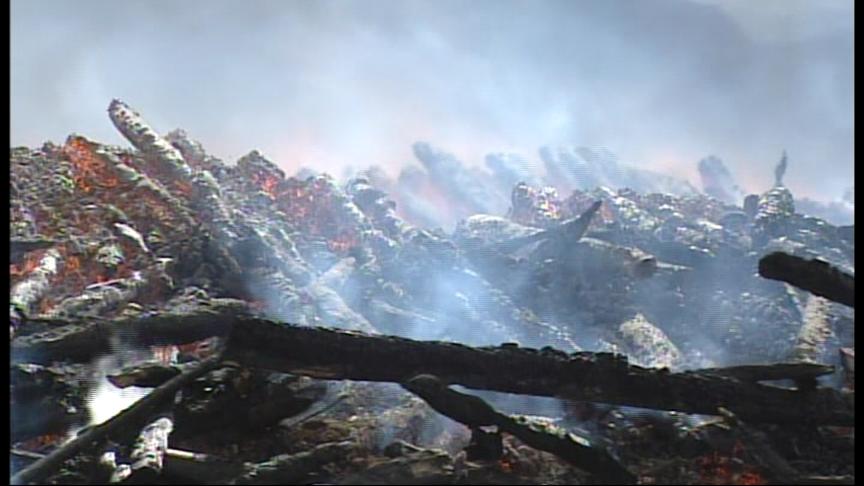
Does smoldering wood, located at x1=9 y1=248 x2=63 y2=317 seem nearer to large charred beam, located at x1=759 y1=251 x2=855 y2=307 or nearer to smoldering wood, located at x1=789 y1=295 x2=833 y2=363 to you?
large charred beam, located at x1=759 y1=251 x2=855 y2=307

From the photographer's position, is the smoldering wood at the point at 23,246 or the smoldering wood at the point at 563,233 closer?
the smoldering wood at the point at 23,246

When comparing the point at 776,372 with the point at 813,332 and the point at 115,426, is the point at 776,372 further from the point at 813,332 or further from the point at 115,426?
the point at 115,426

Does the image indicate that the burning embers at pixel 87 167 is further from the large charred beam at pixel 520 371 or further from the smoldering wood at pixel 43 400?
the large charred beam at pixel 520 371

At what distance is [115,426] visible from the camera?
3168 millimetres

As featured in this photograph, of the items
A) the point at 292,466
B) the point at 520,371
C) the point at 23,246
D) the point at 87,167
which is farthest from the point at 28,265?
the point at 520,371

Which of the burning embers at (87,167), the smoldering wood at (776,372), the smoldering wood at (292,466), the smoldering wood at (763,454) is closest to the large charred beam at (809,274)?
the smoldering wood at (776,372)

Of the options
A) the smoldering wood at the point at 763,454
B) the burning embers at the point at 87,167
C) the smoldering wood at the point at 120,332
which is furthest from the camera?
the burning embers at the point at 87,167

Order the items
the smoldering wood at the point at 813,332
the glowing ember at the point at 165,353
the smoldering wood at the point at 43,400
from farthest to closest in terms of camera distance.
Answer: the smoldering wood at the point at 813,332 < the glowing ember at the point at 165,353 < the smoldering wood at the point at 43,400

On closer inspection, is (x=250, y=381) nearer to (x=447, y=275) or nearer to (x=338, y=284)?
(x=338, y=284)

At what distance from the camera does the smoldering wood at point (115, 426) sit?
2.93 m

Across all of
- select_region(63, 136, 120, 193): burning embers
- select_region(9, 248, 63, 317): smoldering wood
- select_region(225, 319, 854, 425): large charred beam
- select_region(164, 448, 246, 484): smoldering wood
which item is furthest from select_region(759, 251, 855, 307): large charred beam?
select_region(63, 136, 120, 193): burning embers

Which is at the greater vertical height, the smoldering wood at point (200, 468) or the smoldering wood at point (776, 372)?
the smoldering wood at point (776, 372)

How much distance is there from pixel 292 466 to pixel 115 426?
27.3 inches

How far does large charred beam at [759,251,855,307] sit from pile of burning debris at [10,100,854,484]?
10 millimetres
